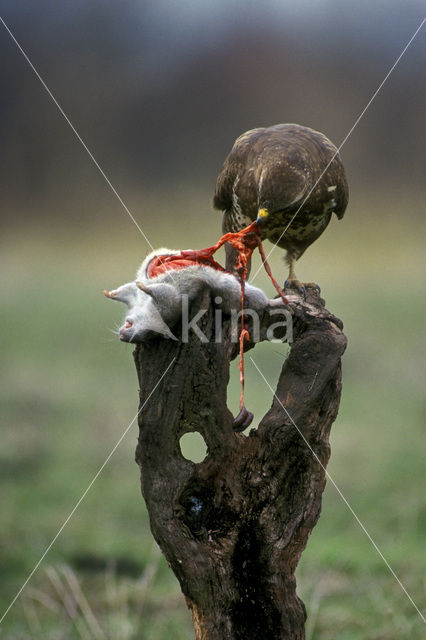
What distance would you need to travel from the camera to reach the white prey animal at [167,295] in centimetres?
101

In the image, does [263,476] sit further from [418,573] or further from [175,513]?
[418,573]

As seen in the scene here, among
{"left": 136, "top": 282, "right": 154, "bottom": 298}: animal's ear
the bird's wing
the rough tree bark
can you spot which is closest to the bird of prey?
the bird's wing

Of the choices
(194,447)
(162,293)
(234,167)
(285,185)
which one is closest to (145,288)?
(162,293)

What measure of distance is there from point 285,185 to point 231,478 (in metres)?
0.67

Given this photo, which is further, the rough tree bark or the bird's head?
the bird's head

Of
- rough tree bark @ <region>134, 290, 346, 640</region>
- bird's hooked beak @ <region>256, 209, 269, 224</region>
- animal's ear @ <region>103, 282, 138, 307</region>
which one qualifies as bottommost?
rough tree bark @ <region>134, 290, 346, 640</region>

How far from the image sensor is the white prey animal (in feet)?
3.30

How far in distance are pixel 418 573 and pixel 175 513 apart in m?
1.28

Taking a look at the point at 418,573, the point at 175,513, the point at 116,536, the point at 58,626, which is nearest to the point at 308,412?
the point at 175,513

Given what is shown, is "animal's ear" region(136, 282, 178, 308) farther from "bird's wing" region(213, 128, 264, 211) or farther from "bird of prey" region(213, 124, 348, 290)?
"bird's wing" region(213, 128, 264, 211)

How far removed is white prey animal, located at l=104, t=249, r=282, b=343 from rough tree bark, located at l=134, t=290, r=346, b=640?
0.08 ft

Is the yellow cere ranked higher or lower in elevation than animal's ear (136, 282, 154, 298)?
higher

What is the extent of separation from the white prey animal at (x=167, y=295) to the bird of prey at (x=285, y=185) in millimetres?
421

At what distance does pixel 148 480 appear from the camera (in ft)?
3.42
